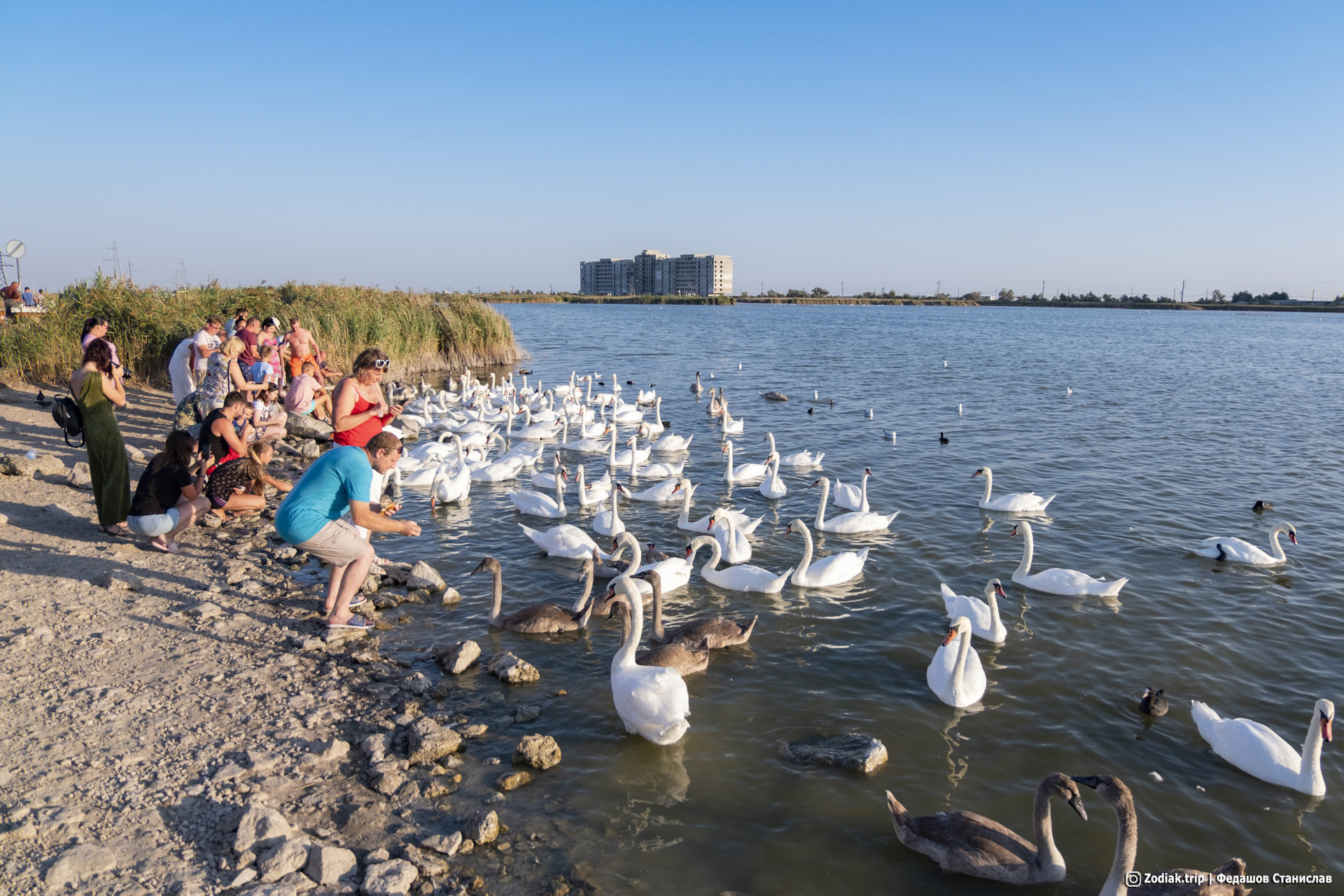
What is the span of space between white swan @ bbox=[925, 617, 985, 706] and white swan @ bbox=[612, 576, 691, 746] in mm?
2511

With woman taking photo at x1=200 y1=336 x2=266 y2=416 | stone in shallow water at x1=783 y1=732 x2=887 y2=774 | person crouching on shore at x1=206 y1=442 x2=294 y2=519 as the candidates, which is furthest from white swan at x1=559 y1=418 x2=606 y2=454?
stone in shallow water at x1=783 y1=732 x2=887 y2=774

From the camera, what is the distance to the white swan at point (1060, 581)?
9203 mm

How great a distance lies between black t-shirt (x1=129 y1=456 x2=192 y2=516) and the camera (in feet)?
28.5

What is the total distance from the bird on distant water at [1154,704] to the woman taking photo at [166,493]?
1025 cm

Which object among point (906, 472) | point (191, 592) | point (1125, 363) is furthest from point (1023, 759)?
point (1125, 363)

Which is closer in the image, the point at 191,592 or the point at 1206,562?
the point at 191,592

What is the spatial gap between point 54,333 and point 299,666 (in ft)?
52.7

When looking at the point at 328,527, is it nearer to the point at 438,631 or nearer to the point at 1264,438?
the point at 438,631

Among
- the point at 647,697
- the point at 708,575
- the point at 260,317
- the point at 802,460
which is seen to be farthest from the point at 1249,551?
the point at 260,317

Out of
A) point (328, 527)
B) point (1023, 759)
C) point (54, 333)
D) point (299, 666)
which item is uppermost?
point (54, 333)

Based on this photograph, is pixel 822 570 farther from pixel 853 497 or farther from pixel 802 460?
pixel 802 460

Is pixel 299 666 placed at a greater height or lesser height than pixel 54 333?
lesser

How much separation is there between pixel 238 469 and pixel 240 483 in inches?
9.7

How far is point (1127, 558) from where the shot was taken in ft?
35.2
